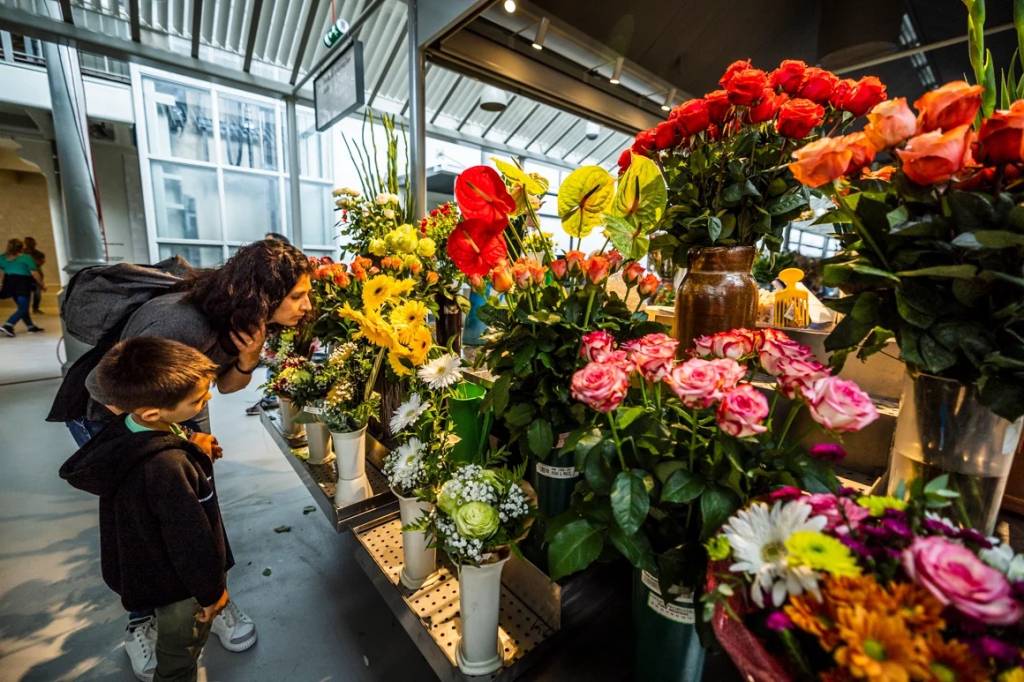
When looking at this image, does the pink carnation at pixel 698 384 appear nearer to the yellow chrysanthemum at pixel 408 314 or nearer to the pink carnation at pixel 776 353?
the pink carnation at pixel 776 353

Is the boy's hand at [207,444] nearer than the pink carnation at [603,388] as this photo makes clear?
No

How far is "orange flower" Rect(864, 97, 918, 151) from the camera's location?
0.50 metres

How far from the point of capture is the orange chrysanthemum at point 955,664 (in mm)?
307

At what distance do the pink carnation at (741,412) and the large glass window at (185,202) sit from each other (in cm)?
773

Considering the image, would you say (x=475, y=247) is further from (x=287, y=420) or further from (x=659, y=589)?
(x=287, y=420)

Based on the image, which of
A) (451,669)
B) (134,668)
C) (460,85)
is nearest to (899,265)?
(451,669)

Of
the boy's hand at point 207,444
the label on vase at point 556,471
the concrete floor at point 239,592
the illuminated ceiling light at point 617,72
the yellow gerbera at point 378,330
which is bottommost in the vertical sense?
the concrete floor at point 239,592

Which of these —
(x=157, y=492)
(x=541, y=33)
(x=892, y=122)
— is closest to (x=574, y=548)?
(x=892, y=122)

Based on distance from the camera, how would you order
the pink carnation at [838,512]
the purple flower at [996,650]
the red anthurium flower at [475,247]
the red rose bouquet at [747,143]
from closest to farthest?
1. the purple flower at [996,650]
2. the pink carnation at [838,512]
3. the red rose bouquet at [747,143]
4. the red anthurium flower at [475,247]

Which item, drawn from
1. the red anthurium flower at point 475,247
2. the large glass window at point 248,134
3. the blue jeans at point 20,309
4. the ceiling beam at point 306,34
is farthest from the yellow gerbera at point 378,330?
the blue jeans at point 20,309

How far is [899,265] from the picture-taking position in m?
0.54

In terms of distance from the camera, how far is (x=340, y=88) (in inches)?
105

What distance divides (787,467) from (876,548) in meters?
0.16

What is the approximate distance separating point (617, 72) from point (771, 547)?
2782 mm
